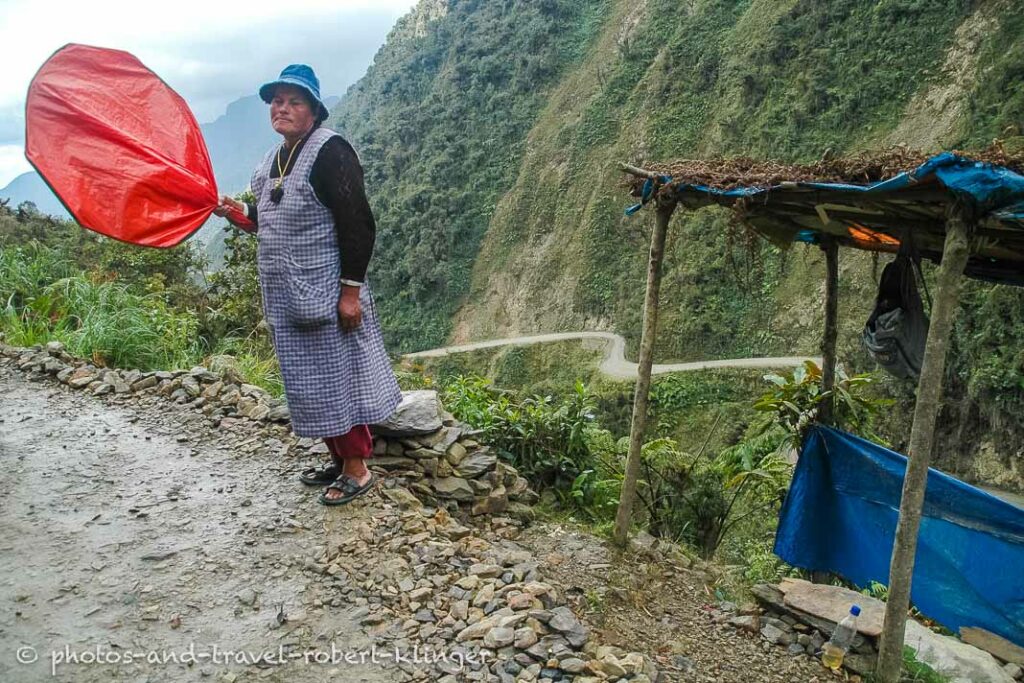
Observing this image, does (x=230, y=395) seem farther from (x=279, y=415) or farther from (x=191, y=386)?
(x=279, y=415)

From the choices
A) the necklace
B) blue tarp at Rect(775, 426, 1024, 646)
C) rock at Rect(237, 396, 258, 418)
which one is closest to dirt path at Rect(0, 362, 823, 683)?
rock at Rect(237, 396, 258, 418)

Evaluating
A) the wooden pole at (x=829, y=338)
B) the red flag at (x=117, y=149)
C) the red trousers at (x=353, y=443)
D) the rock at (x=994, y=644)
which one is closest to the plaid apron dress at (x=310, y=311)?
the red trousers at (x=353, y=443)

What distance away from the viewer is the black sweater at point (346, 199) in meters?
2.69

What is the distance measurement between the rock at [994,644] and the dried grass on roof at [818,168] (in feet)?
7.91

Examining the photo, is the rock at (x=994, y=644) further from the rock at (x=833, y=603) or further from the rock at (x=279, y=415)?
the rock at (x=279, y=415)

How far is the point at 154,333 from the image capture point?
5.64m

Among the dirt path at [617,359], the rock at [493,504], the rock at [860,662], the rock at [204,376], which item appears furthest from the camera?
the dirt path at [617,359]

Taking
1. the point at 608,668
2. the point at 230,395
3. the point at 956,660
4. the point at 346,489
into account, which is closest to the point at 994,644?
the point at 956,660

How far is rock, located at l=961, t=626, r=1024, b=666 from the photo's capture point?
344cm

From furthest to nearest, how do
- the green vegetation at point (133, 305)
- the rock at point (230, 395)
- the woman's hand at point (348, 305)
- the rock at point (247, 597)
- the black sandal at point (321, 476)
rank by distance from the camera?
the green vegetation at point (133, 305)
the rock at point (230, 395)
the black sandal at point (321, 476)
the woman's hand at point (348, 305)
the rock at point (247, 597)

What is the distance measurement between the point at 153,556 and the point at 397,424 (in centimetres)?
137

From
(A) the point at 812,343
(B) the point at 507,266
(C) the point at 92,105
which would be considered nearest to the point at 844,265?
(A) the point at 812,343

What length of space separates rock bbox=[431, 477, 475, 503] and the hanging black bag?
2511 mm

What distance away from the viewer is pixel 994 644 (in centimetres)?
353
